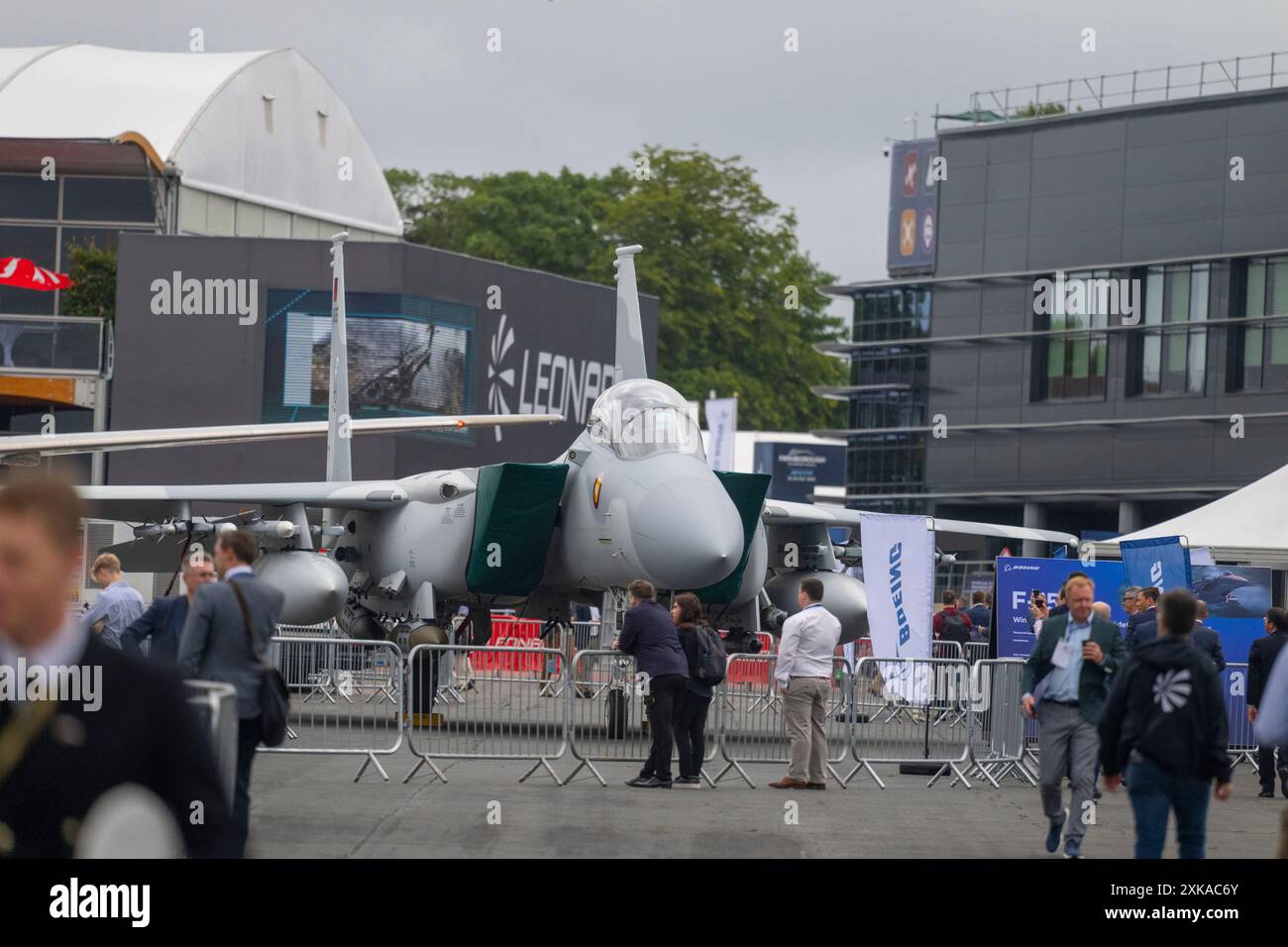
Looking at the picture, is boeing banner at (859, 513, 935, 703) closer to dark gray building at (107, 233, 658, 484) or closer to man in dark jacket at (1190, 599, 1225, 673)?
man in dark jacket at (1190, 599, 1225, 673)

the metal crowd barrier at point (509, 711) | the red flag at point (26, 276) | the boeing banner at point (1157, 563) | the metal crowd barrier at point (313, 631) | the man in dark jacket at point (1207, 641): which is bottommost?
the metal crowd barrier at point (313, 631)

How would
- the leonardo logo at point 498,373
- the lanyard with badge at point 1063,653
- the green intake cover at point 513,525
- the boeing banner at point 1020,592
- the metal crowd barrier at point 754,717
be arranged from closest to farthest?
the lanyard with badge at point 1063,653, the metal crowd barrier at point 754,717, the green intake cover at point 513,525, the boeing banner at point 1020,592, the leonardo logo at point 498,373

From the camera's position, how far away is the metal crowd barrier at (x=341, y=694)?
1405 cm

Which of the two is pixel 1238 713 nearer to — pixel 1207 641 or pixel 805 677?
pixel 1207 641

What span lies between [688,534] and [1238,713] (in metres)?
6.43

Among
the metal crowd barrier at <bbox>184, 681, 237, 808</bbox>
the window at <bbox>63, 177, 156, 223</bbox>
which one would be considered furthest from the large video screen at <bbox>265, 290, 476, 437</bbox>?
the metal crowd barrier at <bbox>184, 681, 237, 808</bbox>

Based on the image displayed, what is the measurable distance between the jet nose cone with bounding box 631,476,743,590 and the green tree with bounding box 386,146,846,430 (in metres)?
42.6

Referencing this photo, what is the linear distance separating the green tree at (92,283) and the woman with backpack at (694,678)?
3008cm

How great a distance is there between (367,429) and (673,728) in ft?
33.9

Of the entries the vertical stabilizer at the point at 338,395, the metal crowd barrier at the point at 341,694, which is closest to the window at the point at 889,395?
the vertical stabilizer at the point at 338,395

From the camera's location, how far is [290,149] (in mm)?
47938

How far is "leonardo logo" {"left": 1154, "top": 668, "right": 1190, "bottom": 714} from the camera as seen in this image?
8281 millimetres

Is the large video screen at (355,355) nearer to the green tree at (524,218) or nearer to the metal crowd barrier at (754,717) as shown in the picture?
the metal crowd barrier at (754,717)
